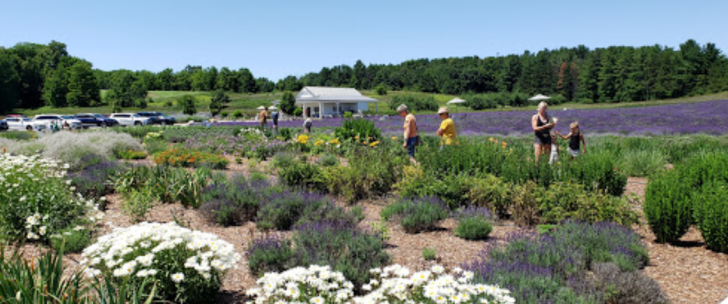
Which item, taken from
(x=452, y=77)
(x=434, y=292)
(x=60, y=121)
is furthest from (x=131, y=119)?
(x=452, y=77)

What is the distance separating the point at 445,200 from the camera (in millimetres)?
7059

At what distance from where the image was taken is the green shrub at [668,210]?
535 cm

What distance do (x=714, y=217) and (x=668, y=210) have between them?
0.44 m

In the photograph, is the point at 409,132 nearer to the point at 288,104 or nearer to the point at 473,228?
the point at 473,228

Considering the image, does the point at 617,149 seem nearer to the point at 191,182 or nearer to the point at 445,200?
the point at 445,200

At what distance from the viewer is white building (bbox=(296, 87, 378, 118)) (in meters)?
61.2

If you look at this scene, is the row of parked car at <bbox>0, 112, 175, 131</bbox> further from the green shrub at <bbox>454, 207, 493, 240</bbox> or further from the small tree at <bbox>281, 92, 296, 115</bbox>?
the green shrub at <bbox>454, 207, 493, 240</bbox>

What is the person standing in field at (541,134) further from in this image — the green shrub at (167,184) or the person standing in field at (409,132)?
the green shrub at (167,184)

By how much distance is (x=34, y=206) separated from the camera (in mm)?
5438

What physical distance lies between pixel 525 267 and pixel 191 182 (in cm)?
538

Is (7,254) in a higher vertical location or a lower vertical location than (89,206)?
lower

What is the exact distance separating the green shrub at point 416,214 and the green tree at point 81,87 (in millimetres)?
89638

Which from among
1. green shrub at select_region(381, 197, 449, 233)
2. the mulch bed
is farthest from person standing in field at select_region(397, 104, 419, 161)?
green shrub at select_region(381, 197, 449, 233)

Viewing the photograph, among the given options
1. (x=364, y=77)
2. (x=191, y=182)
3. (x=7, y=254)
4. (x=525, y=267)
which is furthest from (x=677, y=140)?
(x=364, y=77)
